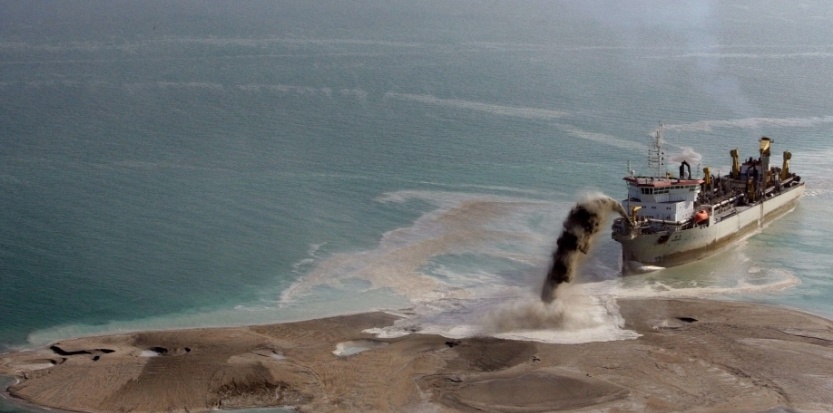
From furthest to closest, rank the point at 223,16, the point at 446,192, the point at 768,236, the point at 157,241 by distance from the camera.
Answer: the point at 223,16 → the point at 446,192 → the point at 768,236 → the point at 157,241

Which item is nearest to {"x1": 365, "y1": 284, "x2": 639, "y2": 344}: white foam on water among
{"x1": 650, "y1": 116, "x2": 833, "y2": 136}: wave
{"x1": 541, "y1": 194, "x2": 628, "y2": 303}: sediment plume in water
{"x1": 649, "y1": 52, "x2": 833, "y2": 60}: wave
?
{"x1": 541, "y1": 194, "x2": 628, "y2": 303}: sediment plume in water

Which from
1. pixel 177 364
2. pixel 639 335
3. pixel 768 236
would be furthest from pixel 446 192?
pixel 177 364

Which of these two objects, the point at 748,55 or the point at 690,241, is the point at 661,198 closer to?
the point at 690,241

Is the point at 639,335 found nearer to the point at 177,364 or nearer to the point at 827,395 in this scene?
the point at 827,395

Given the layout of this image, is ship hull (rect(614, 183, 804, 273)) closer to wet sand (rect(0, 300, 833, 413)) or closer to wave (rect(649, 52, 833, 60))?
wet sand (rect(0, 300, 833, 413))

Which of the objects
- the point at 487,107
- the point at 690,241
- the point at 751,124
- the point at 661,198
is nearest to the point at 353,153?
the point at 487,107
